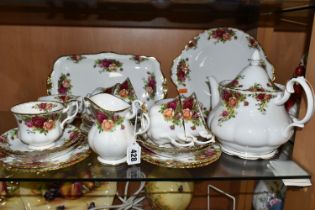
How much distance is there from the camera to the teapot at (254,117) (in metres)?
0.53

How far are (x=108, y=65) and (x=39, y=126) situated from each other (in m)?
0.28

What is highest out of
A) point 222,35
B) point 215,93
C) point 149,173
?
point 222,35

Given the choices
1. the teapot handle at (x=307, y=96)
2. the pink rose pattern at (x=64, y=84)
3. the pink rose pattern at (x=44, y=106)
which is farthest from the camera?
the pink rose pattern at (x=64, y=84)

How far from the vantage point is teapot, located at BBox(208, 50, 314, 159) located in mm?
527

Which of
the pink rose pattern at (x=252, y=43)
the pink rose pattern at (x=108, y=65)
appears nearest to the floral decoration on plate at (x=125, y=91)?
the pink rose pattern at (x=108, y=65)

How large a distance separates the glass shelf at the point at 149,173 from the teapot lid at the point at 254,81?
0.13 m

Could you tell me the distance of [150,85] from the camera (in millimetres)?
781

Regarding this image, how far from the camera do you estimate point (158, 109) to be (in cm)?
56

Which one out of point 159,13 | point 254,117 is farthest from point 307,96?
point 159,13

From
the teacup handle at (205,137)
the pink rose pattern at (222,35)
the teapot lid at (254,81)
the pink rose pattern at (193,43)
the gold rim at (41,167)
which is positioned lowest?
the gold rim at (41,167)

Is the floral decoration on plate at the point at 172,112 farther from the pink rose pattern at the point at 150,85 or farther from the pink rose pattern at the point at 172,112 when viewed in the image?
the pink rose pattern at the point at 150,85

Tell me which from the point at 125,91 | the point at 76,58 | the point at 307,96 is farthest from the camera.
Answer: the point at 76,58

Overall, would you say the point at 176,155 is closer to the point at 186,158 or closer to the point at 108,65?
the point at 186,158

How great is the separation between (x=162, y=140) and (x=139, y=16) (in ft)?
1.15
